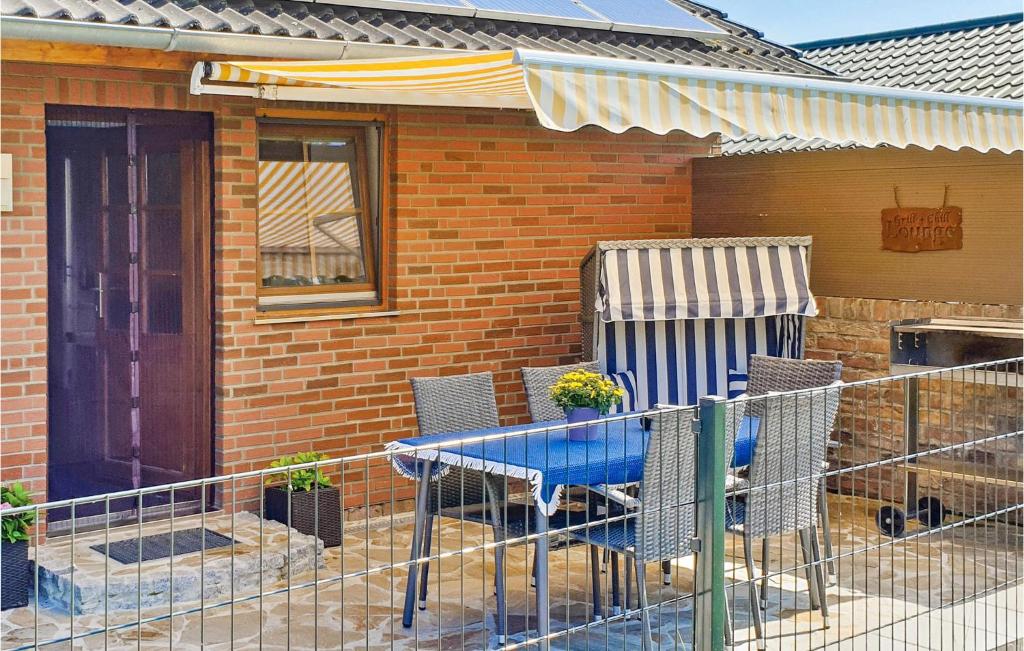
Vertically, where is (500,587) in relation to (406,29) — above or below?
below

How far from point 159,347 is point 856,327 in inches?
218

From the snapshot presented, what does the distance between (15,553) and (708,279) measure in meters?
5.45

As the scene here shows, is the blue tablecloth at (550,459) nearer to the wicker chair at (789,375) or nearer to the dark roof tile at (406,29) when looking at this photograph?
the wicker chair at (789,375)

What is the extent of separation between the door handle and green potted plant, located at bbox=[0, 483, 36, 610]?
232 centimetres

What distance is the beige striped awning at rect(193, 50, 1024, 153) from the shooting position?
6125mm

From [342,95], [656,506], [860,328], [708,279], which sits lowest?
[656,506]

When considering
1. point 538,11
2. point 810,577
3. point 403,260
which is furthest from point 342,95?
point 810,577

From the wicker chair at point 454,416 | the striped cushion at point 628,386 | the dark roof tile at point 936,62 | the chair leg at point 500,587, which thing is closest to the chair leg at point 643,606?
the chair leg at point 500,587

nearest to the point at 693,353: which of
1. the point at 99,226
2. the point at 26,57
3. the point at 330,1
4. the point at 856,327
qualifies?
the point at 856,327

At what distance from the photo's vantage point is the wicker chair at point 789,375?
7.99 m

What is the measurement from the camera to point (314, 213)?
31.3ft

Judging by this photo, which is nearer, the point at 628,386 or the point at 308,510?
the point at 308,510

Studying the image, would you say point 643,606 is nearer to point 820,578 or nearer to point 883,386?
point 820,578

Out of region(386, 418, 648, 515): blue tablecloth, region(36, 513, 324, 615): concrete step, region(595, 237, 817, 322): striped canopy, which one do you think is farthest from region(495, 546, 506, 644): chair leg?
region(595, 237, 817, 322): striped canopy
